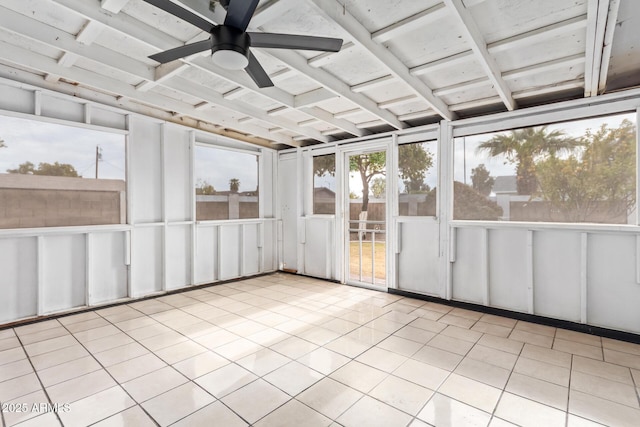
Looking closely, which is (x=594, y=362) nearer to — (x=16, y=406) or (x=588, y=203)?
(x=588, y=203)

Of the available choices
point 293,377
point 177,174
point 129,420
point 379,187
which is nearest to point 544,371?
point 293,377

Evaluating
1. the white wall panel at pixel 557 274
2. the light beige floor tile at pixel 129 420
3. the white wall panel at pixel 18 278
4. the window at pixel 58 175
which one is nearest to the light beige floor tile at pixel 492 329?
the white wall panel at pixel 557 274

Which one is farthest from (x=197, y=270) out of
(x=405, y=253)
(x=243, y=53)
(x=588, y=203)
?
(x=588, y=203)

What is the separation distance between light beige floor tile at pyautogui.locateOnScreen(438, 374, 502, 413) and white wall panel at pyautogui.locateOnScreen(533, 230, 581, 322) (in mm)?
1943

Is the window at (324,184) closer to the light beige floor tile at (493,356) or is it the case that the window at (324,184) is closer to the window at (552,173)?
the window at (552,173)

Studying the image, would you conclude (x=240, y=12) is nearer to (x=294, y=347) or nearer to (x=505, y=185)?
(x=294, y=347)

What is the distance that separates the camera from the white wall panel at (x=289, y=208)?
6.38m

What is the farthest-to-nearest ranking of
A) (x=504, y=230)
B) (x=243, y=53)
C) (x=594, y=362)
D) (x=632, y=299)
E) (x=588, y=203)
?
(x=504, y=230)
(x=588, y=203)
(x=632, y=299)
(x=594, y=362)
(x=243, y=53)

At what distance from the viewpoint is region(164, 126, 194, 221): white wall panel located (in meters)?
4.78

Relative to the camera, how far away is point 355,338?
3240mm

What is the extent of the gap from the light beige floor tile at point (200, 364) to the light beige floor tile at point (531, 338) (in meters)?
2.97

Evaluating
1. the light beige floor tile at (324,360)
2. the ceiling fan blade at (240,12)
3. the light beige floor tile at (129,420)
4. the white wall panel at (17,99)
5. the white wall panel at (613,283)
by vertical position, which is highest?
the white wall panel at (17,99)

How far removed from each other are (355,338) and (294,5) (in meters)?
3.00

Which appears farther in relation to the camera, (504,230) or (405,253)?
(405,253)
